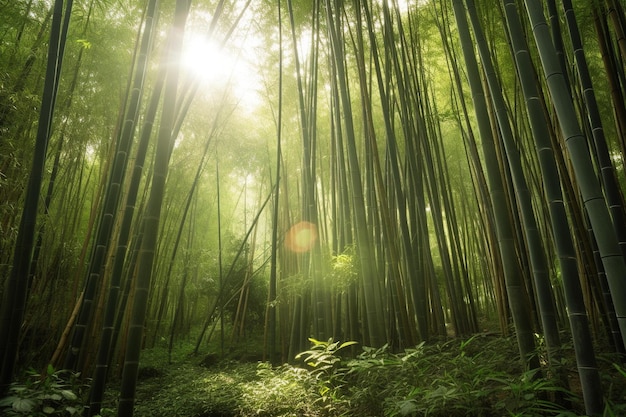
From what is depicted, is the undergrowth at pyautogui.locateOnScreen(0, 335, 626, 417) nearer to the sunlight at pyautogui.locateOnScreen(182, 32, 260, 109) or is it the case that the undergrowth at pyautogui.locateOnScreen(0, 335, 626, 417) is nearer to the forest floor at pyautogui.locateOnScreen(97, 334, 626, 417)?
the forest floor at pyautogui.locateOnScreen(97, 334, 626, 417)

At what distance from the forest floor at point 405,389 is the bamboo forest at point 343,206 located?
0.7 inches

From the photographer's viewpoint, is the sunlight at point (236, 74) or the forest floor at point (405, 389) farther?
the sunlight at point (236, 74)

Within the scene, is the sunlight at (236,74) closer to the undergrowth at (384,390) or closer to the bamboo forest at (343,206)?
the bamboo forest at (343,206)

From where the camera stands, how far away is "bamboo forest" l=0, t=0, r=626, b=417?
152 cm

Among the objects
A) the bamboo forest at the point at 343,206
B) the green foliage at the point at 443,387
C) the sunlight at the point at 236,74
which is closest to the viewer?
the green foliage at the point at 443,387

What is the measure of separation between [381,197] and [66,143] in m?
3.25

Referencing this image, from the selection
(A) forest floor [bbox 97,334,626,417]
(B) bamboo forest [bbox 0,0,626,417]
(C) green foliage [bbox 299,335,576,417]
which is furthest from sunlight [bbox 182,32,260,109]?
(C) green foliage [bbox 299,335,576,417]

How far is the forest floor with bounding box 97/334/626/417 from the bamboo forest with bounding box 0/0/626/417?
0.7 inches

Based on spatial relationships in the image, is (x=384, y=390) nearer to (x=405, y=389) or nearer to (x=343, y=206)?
(x=405, y=389)

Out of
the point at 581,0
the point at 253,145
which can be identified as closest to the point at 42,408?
the point at 581,0

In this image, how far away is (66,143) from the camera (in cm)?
369

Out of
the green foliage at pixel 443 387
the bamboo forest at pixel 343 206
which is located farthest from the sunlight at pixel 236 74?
the green foliage at pixel 443 387

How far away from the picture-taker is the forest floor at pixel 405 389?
4.67ft

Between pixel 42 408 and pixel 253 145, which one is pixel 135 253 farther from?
pixel 253 145
